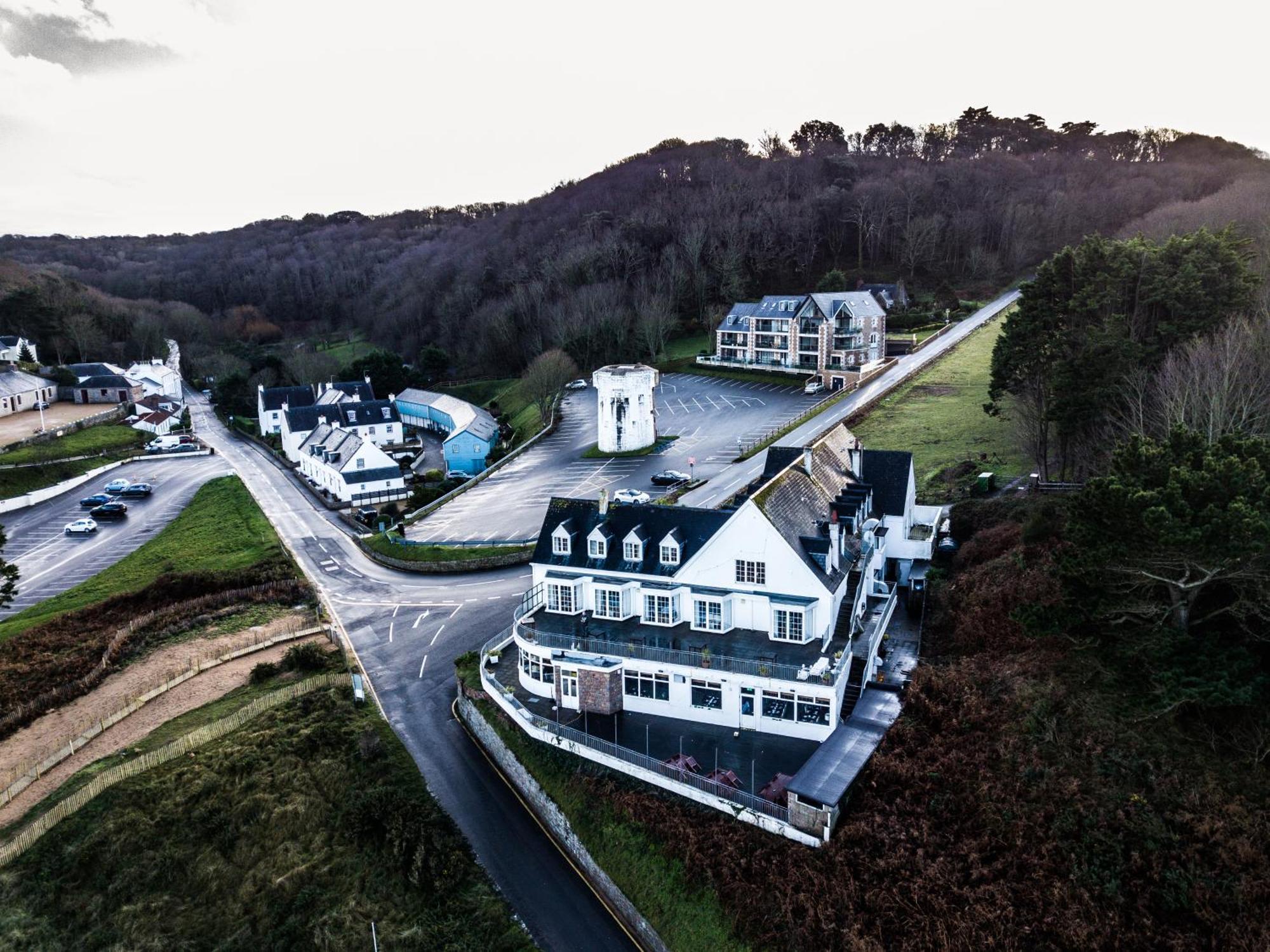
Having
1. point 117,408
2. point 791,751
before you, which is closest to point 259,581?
point 791,751

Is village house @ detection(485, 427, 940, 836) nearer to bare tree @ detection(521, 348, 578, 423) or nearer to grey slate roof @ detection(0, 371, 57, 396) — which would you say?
bare tree @ detection(521, 348, 578, 423)

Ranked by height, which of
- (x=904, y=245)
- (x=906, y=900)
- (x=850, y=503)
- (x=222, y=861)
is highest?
(x=904, y=245)

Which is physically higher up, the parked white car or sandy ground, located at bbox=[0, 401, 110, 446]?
sandy ground, located at bbox=[0, 401, 110, 446]

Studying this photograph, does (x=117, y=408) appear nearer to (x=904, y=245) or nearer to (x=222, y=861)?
(x=222, y=861)

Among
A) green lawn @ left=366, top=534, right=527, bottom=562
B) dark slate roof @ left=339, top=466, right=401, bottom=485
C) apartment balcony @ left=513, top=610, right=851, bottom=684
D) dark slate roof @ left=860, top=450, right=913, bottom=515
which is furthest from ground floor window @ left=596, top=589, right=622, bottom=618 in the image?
dark slate roof @ left=339, top=466, right=401, bottom=485

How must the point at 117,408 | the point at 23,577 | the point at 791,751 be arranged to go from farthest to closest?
the point at 117,408, the point at 23,577, the point at 791,751

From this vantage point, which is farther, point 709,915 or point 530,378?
point 530,378

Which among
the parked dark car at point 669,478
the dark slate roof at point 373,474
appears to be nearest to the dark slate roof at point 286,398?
the dark slate roof at point 373,474

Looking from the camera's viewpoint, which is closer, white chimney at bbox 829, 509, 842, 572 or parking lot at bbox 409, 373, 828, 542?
white chimney at bbox 829, 509, 842, 572
